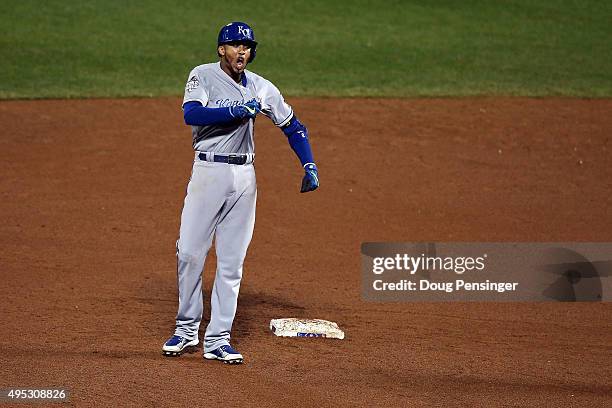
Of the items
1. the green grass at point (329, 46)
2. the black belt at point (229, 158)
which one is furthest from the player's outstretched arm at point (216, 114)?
the green grass at point (329, 46)

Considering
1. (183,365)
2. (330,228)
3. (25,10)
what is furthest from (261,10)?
(183,365)

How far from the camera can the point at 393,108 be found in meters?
14.5

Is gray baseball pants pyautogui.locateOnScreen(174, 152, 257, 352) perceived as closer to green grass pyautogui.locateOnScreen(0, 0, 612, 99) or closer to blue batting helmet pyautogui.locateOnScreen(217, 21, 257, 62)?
blue batting helmet pyautogui.locateOnScreen(217, 21, 257, 62)

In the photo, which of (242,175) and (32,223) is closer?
(242,175)

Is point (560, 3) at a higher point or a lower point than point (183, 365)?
higher

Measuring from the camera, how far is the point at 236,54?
7336mm

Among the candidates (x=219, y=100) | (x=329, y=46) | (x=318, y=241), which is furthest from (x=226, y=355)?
(x=329, y=46)

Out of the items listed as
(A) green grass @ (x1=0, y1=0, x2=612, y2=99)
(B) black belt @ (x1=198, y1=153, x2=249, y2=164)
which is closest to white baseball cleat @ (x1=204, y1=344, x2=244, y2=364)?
(B) black belt @ (x1=198, y1=153, x2=249, y2=164)

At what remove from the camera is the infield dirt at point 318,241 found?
7.25 metres

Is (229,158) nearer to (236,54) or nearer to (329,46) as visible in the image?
(236,54)

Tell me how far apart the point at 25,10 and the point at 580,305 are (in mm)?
11920

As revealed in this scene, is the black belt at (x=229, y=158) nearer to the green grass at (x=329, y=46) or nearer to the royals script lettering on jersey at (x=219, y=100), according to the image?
the royals script lettering on jersey at (x=219, y=100)

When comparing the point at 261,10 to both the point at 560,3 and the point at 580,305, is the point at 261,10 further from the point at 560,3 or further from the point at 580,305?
the point at 580,305

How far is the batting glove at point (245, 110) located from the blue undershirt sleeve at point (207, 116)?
0.03m
